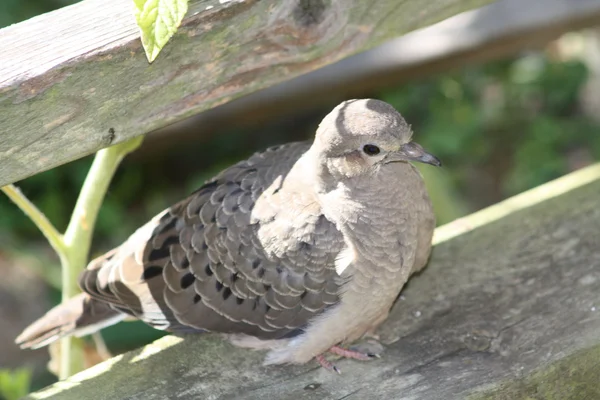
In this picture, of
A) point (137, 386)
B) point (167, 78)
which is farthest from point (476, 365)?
point (167, 78)

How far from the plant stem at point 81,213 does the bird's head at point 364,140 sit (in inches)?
25.2

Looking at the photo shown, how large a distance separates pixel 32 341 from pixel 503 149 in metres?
3.56

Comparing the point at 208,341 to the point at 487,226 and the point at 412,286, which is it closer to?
the point at 412,286

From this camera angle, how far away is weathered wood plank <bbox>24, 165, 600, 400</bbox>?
2.81 m

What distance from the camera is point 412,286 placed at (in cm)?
331

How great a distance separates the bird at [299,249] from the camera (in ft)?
9.64

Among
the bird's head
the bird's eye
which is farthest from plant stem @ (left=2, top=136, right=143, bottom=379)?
the bird's eye

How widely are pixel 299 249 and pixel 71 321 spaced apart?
977 mm

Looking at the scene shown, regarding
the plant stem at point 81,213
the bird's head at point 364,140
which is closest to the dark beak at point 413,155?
the bird's head at point 364,140

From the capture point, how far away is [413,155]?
9.50 feet

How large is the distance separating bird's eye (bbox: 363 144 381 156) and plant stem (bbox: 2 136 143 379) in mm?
752

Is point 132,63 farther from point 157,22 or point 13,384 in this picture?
point 13,384

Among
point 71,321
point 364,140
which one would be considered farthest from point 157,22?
point 71,321

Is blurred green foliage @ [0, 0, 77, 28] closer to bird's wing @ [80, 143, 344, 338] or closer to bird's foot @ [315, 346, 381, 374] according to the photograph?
bird's wing @ [80, 143, 344, 338]
